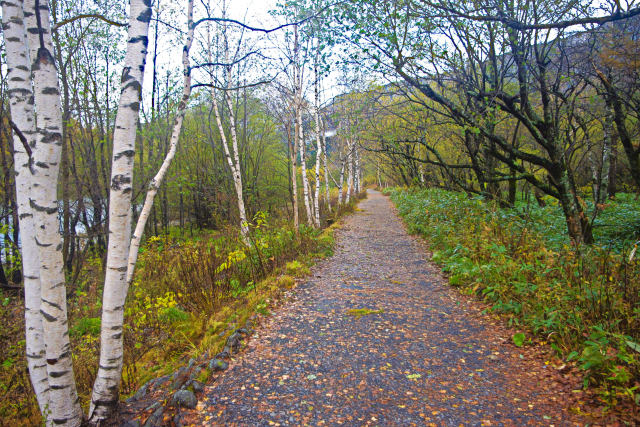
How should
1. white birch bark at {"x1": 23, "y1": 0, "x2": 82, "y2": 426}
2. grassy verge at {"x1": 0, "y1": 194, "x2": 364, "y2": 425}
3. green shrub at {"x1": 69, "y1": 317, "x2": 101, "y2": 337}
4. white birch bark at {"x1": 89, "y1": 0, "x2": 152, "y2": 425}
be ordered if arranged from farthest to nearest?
green shrub at {"x1": 69, "y1": 317, "x2": 101, "y2": 337}, grassy verge at {"x1": 0, "y1": 194, "x2": 364, "y2": 425}, white birch bark at {"x1": 89, "y1": 0, "x2": 152, "y2": 425}, white birch bark at {"x1": 23, "y1": 0, "x2": 82, "y2": 426}

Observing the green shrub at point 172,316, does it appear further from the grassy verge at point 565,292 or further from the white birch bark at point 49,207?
the grassy verge at point 565,292

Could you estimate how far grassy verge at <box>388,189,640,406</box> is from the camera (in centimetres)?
259

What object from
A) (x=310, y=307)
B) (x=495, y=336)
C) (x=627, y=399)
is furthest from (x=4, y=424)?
(x=627, y=399)

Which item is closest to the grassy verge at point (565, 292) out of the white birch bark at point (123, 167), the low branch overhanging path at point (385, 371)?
the low branch overhanging path at point (385, 371)

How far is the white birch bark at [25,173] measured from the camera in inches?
90.4

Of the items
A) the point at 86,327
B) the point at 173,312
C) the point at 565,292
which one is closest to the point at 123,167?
the point at 173,312

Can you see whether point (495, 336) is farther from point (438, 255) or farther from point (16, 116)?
point (16, 116)

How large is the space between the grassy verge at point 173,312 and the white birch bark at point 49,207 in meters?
0.87

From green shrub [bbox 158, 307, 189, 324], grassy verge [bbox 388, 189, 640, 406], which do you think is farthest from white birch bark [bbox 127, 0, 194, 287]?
grassy verge [bbox 388, 189, 640, 406]

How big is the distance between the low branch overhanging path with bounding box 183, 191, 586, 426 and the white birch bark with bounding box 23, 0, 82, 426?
0.95 meters

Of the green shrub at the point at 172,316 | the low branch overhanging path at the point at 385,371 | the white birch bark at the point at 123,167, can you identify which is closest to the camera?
the white birch bark at the point at 123,167

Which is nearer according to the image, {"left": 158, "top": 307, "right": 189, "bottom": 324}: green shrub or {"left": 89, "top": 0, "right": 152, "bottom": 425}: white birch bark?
{"left": 89, "top": 0, "right": 152, "bottom": 425}: white birch bark

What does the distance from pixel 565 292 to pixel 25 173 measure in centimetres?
508

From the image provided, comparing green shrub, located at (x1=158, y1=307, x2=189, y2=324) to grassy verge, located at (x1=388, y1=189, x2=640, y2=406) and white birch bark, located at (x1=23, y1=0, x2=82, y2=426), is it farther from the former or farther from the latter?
grassy verge, located at (x1=388, y1=189, x2=640, y2=406)
